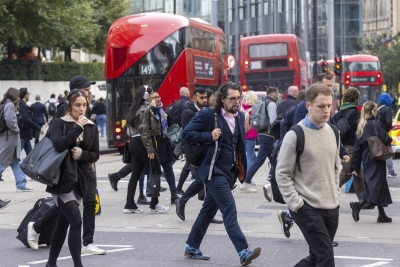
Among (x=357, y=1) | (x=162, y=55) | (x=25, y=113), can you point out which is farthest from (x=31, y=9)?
(x=357, y=1)

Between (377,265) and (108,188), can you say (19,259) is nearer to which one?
(377,265)

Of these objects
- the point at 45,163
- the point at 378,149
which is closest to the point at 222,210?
the point at 45,163

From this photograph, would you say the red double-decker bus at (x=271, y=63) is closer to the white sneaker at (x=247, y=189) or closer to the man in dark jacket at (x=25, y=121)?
the man in dark jacket at (x=25, y=121)

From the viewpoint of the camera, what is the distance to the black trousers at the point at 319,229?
5965mm

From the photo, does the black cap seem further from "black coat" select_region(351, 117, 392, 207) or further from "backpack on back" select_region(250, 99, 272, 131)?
"backpack on back" select_region(250, 99, 272, 131)

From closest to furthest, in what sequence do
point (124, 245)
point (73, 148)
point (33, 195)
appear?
point (73, 148), point (124, 245), point (33, 195)

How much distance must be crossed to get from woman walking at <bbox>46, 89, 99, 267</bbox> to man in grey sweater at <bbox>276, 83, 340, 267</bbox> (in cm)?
193

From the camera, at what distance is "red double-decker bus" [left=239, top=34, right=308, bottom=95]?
32.6 meters

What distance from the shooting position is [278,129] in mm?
11859

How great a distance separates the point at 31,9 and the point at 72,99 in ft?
85.8

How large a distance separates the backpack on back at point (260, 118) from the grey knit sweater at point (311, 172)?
8320mm

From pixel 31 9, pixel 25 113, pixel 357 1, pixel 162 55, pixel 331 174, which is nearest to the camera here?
pixel 331 174

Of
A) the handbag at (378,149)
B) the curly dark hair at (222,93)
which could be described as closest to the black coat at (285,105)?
the handbag at (378,149)

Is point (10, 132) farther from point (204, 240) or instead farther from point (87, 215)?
point (87, 215)
